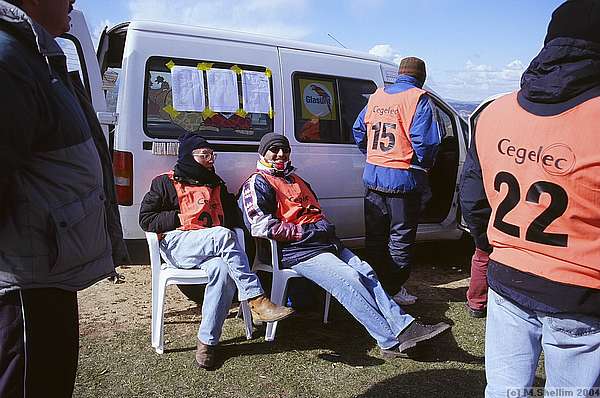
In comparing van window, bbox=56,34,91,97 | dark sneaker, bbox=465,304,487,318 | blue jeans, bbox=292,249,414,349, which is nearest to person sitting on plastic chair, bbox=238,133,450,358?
blue jeans, bbox=292,249,414,349

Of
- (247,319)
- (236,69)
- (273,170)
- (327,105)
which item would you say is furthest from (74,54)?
(247,319)

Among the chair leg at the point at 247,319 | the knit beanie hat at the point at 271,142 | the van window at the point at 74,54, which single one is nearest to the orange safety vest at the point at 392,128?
the knit beanie hat at the point at 271,142

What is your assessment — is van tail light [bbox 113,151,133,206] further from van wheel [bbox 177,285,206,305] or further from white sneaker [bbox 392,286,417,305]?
white sneaker [bbox 392,286,417,305]

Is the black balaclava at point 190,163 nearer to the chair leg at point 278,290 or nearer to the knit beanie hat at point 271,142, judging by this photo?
the knit beanie hat at point 271,142

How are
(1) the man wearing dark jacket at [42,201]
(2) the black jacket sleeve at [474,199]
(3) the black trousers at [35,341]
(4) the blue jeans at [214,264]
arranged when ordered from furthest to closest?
Result: (4) the blue jeans at [214,264]
(2) the black jacket sleeve at [474,199]
(3) the black trousers at [35,341]
(1) the man wearing dark jacket at [42,201]

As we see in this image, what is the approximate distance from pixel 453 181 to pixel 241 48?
95.9 inches

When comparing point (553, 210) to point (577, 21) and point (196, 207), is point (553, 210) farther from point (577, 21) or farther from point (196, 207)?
point (196, 207)

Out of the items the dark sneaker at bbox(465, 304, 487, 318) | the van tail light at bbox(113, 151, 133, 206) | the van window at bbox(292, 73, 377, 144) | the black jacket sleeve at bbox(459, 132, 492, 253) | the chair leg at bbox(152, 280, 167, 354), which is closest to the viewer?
the black jacket sleeve at bbox(459, 132, 492, 253)

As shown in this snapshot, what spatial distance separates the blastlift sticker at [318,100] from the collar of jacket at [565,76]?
9.68 feet

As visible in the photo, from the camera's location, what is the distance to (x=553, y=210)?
5.39 feet

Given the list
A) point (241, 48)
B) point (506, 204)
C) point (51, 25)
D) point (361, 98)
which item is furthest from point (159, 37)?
point (506, 204)

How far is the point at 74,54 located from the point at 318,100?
6.23 ft

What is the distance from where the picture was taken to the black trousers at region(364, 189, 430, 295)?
4332 mm

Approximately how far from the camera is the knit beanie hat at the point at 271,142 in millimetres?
3994
